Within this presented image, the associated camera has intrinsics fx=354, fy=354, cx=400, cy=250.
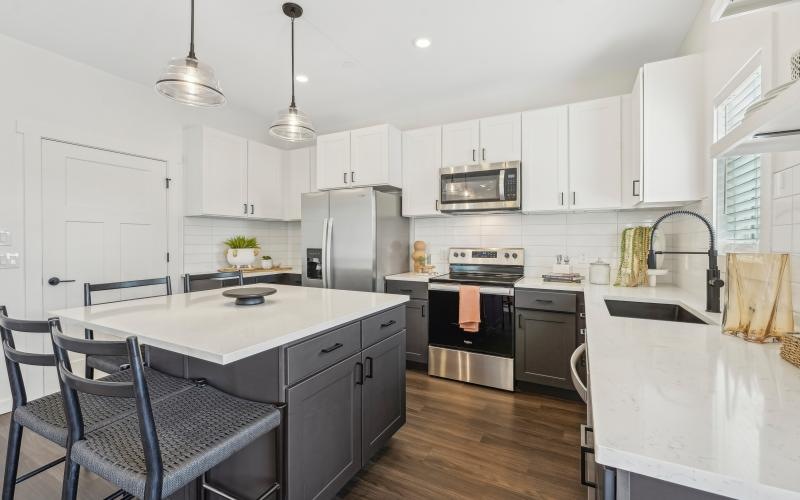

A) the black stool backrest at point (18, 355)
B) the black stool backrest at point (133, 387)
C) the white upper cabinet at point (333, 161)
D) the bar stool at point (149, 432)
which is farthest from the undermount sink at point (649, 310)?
the black stool backrest at point (18, 355)

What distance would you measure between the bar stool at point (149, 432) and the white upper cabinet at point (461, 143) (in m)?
2.77

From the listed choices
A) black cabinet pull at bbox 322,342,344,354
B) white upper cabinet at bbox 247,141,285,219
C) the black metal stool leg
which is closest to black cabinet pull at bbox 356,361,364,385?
black cabinet pull at bbox 322,342,344,354

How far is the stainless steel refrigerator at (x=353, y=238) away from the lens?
343cm

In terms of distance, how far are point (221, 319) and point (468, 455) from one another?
1.56 metres

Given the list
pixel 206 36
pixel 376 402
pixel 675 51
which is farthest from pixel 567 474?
pixel 206 36

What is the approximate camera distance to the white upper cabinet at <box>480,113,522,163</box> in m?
3.18

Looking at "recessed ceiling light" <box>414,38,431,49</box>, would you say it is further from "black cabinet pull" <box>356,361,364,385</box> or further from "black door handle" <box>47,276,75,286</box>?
"black door handle" <box>47,276,75,286</box>

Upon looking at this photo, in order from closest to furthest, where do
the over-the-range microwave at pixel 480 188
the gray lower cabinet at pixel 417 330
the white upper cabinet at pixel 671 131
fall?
the white upper cabinet at pixel 671 131
the over-the-range microwave at pixel 480 188
the gray lower cabinet at pixel 417 330

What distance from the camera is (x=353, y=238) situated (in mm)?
3510

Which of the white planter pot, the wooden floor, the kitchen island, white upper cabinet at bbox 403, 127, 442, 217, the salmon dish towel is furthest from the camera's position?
the white planter pot

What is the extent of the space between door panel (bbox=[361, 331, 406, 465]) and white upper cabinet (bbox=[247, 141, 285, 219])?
2807mm

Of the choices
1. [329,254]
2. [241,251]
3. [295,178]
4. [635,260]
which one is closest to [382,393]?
[329,254]

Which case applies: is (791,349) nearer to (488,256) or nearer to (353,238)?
(488,256)

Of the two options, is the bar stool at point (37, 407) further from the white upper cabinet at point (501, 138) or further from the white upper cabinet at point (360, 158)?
the white upper cabinet at point (501, 138)
